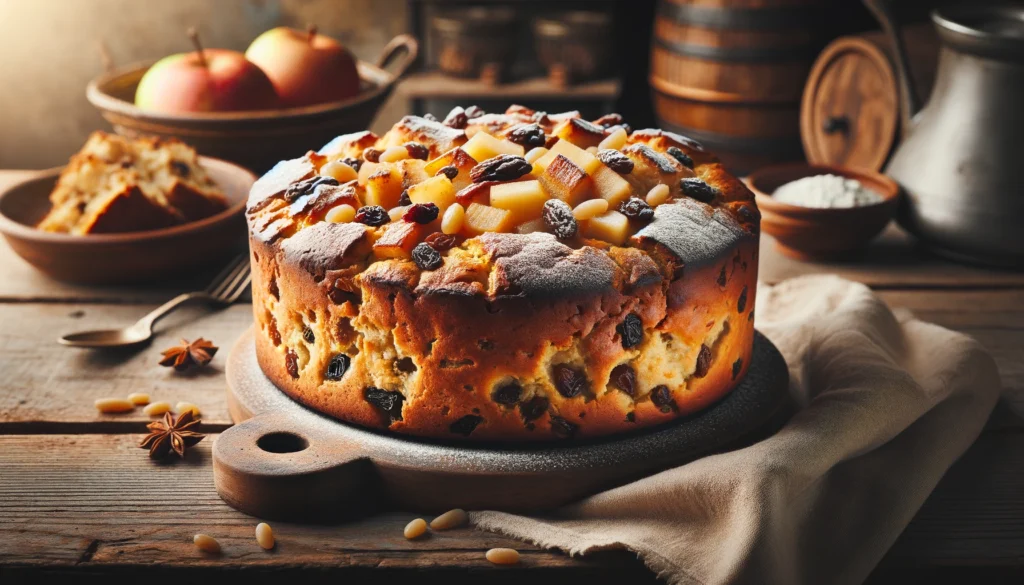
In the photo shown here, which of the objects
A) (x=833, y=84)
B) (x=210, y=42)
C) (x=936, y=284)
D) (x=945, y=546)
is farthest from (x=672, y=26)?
(x=945, y=546)

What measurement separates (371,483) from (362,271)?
29 cm

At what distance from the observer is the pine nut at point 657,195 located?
1.60 metres

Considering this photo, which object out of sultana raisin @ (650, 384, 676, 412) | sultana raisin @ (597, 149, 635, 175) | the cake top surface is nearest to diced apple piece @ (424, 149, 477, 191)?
the cake top surface

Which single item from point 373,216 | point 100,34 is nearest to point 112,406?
point 373,216

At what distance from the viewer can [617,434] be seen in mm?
1486

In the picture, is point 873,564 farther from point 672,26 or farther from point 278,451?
point 672,26

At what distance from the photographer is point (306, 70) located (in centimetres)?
289

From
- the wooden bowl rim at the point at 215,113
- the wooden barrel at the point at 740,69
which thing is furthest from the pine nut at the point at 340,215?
the wooden barrel at the point at 740,69

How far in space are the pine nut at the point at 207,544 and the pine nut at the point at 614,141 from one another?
0.85m

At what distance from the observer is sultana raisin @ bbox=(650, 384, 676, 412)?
1499mm

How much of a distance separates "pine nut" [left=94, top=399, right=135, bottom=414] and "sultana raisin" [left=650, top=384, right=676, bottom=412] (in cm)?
88

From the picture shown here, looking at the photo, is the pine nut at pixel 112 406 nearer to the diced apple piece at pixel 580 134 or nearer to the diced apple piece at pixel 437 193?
the diced apple piece at pixel 437 193

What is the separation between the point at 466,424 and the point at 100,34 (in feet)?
11.8

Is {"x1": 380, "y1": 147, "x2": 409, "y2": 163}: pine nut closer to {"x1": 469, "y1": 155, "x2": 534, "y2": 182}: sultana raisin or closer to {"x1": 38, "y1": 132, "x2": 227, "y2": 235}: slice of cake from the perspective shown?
{"x1": 469, "y1": 155, "x2": 534, "y2": 182}: sultana raisin
